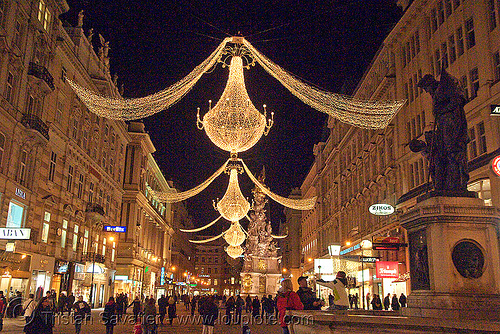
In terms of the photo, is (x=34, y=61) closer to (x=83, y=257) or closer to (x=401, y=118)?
(x=83, y=257)

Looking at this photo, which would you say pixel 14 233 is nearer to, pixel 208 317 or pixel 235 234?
pixel 208 317

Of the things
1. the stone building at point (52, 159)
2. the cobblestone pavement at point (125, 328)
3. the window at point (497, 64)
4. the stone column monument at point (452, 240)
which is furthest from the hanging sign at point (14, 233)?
the window at point (497, 64)

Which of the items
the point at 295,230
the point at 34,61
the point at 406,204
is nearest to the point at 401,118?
the point at 406,204

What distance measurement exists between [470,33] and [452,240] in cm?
2015

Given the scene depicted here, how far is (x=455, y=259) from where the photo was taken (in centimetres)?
1015

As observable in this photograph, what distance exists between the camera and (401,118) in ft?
116

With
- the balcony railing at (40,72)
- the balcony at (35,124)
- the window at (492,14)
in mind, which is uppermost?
the window at (492,14)

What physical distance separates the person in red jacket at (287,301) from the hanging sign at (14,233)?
15301mm

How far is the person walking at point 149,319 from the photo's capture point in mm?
15875

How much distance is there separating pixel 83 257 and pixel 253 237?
28.7 meters

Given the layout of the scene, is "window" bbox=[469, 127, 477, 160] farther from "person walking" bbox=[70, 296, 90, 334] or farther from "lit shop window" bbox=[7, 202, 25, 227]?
"lit shop window" bbox=[7, 202, 25, 227]

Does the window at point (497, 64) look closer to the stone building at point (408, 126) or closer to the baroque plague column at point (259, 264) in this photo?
the stone building at point (408, 126)

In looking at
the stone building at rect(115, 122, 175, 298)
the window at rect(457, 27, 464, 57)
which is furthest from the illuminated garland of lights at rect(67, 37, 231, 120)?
the stone building at rect(115, 122, 175, 298)

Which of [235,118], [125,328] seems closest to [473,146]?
Result: [235,118]
